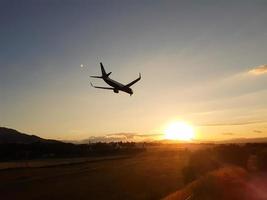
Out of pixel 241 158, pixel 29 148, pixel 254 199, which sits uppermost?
pixel 29 148

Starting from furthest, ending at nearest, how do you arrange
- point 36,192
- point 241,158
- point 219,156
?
point 219,156
point 241,158
point 36,192

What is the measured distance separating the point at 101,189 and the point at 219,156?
59279 millimetres

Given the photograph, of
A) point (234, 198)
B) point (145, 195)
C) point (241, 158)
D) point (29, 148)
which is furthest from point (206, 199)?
point (29, 148)

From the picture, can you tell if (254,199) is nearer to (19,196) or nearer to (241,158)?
(19,196)

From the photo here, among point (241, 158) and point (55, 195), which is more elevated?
point (241, 158)

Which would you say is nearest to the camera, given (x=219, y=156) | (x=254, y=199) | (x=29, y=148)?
(x=254, y=199)

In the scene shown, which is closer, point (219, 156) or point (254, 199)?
point (254, 199)

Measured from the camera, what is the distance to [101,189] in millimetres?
45156

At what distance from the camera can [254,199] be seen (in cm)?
2792

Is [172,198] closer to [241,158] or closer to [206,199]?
[206,199]

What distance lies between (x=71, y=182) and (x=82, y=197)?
14.0m

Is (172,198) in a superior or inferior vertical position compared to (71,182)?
inferior

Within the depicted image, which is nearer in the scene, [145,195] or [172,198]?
[172,198]

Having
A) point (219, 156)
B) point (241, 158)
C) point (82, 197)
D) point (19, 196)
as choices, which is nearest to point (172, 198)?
point (82, 197)
